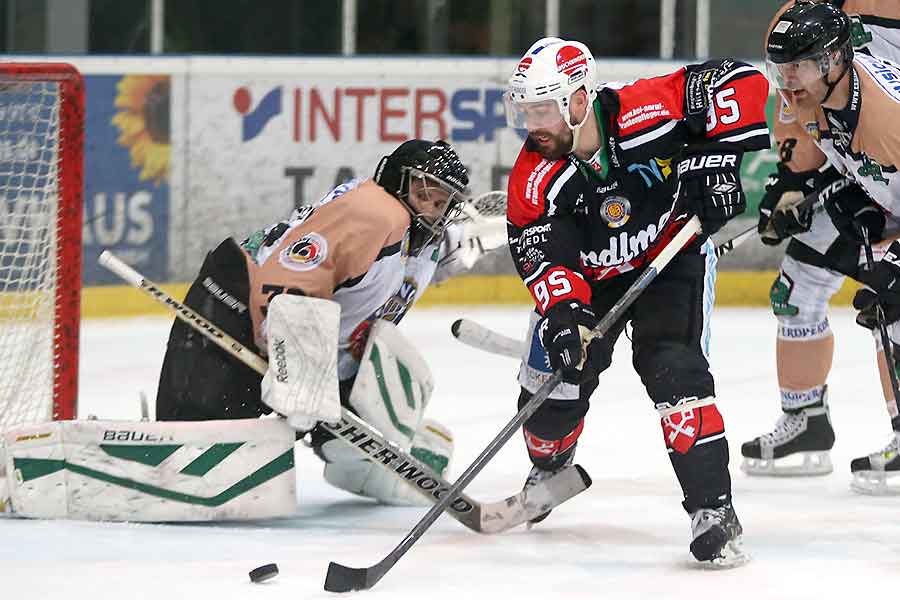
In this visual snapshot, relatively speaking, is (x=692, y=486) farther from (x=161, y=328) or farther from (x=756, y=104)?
(x=161, y=328)

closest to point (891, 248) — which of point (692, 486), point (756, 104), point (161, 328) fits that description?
point (756, 104)

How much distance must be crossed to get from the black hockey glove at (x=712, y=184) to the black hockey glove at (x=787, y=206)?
0.70 m

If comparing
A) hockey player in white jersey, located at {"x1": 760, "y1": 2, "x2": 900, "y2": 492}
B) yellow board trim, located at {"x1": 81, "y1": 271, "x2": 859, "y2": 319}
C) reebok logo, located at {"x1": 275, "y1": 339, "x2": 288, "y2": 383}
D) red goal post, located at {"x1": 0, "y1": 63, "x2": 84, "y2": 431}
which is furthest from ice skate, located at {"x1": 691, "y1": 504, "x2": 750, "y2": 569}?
yellow board trim, located at {"x1": 81, "y1": 271, "x2": 859, "y2": 319}

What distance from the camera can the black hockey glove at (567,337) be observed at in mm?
2895

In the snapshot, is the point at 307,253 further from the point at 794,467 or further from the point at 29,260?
the point at 794,467

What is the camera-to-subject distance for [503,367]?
5297 mm

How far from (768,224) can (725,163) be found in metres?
0.78

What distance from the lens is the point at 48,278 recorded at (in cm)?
372

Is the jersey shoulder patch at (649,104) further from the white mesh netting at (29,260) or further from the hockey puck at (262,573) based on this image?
the white mesh netting at (29,260)

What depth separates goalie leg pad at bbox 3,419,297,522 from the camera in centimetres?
325

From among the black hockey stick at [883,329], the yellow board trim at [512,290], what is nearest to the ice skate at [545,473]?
the black hockey stick at [883,329]

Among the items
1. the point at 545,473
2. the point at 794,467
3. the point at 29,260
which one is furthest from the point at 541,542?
the point at 29,260

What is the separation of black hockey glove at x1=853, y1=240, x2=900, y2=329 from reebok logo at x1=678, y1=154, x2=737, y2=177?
505 mm

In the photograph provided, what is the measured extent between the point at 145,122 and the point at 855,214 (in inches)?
125
